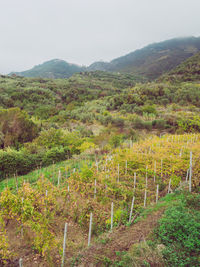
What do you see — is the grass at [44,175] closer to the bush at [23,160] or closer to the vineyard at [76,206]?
the vineyard at [76,206]

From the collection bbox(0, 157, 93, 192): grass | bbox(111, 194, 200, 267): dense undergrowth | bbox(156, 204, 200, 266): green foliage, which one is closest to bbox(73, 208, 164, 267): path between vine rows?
bbox(111, 194, 200, 267): dense undergrowth

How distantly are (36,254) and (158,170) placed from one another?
5594mm

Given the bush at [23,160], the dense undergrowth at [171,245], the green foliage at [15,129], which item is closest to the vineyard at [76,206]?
the dense undergrowth at [171,245]

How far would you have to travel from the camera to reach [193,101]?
81.4 ft

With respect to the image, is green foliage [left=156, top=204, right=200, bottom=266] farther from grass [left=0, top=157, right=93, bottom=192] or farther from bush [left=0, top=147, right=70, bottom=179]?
bush [left=0, top=147, right=70, bottom=179]

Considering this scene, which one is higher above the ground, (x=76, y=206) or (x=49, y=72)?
(x=49, y=72)

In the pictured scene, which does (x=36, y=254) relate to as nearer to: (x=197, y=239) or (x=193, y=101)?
(x=197, y=239)

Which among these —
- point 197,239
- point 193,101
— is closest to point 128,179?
point 197,239

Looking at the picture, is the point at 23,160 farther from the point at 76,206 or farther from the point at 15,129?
the point at 76,206

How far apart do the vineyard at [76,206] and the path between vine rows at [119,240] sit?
249 mm

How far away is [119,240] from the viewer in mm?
3730

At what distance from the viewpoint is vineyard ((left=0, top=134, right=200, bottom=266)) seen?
3.58m

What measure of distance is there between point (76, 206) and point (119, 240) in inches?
65.7

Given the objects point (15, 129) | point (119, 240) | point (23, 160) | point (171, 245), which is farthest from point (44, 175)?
point (15, 129)
